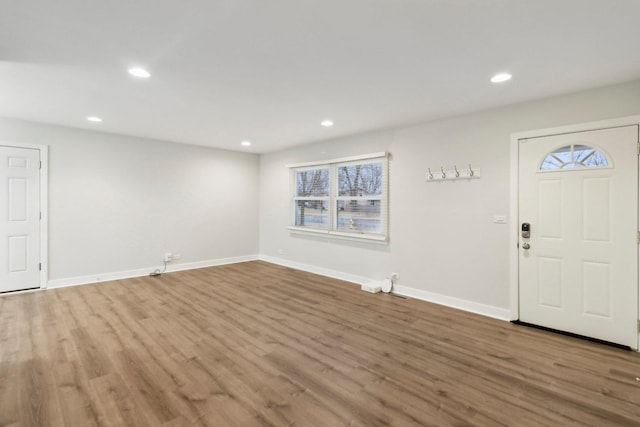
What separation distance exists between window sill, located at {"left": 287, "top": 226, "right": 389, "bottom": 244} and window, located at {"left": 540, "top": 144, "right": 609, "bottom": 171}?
222 centimetres

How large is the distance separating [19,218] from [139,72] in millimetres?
3491

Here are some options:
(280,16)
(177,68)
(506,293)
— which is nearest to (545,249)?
(506,293)

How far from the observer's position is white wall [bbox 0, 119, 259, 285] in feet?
15.3

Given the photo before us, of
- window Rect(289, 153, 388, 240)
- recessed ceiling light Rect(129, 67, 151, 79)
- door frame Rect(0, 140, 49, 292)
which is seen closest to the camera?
recessed ceiling light Rect(129, 67, 151, 79)

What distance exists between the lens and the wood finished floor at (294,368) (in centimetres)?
191

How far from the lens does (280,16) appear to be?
1.89 metres

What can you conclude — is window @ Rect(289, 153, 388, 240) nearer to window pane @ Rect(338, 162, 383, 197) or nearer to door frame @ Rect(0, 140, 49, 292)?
window pane @ Rect(338, 162, 383, 197)

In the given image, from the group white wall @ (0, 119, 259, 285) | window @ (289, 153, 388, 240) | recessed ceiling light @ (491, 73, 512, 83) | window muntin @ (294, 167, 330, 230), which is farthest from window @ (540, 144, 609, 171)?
white wall @ (0, 119, 259, 285)

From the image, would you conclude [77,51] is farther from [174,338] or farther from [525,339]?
[525,339]

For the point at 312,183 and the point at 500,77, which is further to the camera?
the point at 312,183

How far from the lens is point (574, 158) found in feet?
10.1

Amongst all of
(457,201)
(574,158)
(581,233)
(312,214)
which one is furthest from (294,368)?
(312,214)

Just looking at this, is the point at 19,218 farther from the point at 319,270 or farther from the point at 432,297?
the point at 432,297

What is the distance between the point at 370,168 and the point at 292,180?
194cm
